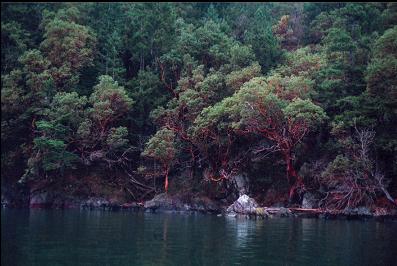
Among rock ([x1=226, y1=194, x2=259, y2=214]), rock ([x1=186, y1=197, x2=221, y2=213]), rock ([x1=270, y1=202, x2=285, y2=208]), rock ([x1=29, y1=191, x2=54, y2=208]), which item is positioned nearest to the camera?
rock ([x1=226, y1=194, x2=259, y2=214])

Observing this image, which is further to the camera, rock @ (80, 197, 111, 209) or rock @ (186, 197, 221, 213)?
rock @ (80, 197, 111, 209)

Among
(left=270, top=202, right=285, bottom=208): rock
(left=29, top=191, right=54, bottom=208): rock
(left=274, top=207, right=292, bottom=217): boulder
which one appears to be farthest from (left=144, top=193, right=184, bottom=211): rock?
(left=29, top=191, right=54, bottom=208): rock

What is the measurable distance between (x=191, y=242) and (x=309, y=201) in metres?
20.0

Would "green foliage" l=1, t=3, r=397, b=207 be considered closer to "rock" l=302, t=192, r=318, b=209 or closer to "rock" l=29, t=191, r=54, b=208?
"rock" l=29, t=191, r=54, b=208

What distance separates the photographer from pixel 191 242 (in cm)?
2317

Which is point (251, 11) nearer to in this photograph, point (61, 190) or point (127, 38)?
point (127, 38)

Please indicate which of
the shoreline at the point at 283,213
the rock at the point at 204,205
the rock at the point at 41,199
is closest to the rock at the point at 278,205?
the shoreline at the point at 283,213

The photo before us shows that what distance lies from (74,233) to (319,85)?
2549 cm

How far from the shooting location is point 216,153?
154 ft

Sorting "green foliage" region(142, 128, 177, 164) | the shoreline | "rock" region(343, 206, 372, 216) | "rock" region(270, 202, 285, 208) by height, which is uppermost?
"green foliage" region(142, 128, 177, 164)

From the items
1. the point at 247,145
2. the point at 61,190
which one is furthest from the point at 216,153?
the point at 61,190

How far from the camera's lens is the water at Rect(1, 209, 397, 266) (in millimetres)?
18359

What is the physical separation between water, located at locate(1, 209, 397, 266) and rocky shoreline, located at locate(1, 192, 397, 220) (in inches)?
171

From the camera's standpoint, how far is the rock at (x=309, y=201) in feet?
133
